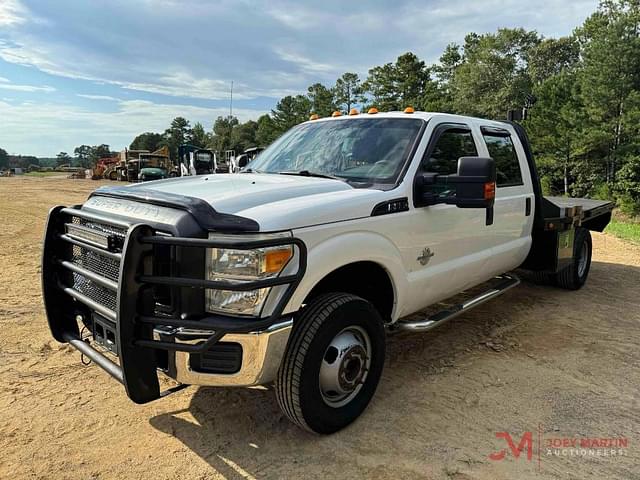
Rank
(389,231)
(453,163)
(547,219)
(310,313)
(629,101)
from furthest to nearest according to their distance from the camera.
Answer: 1. (629,101)
2. (547,219)
3. (453,163)
4. (389,231)
5. (310,313)

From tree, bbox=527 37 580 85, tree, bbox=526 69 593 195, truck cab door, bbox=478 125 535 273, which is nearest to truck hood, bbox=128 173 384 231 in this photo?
truck cab door, bbox=478 125 535 273

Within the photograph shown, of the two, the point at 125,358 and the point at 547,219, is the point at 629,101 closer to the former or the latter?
the point at 547,219

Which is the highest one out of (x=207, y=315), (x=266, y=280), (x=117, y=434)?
(x=266, y=280)

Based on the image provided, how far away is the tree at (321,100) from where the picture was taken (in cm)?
4778

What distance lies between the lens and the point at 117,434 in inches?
113

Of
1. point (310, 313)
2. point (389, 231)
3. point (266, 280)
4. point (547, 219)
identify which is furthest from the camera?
point (547, 219)

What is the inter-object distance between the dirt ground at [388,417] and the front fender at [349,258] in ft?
2.52

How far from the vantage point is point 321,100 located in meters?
48.5

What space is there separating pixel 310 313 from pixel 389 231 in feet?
2.65

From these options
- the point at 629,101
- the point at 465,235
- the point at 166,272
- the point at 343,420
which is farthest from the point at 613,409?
the point at 629,101

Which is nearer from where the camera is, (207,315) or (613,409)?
(207,315)

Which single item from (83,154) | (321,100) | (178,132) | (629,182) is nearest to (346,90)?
(321,100)

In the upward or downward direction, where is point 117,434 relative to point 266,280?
downward

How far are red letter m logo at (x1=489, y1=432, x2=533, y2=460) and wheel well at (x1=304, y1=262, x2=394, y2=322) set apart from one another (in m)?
0.99
